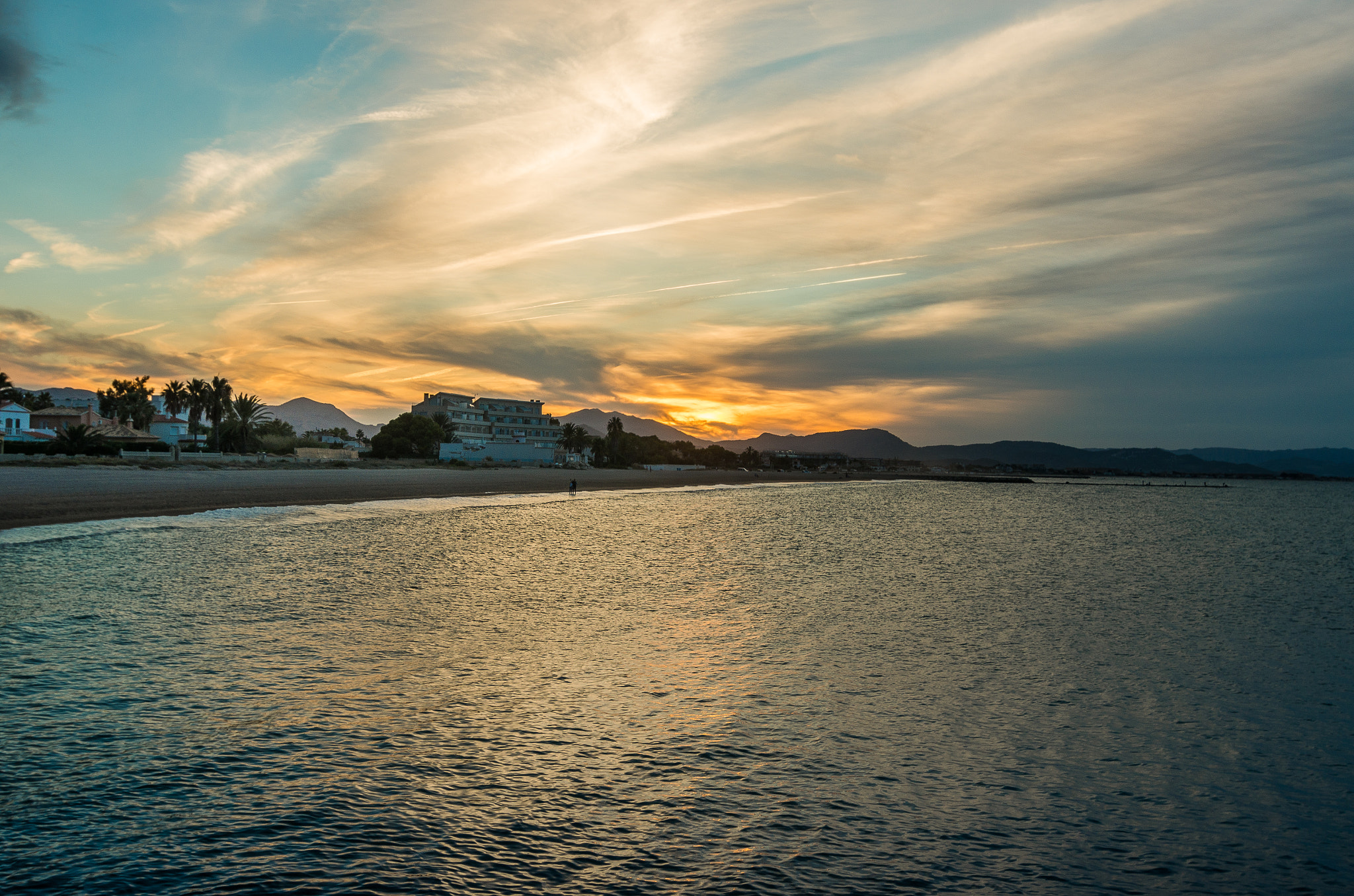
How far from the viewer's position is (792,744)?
35.6 feet

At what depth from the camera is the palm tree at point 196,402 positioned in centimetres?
12450

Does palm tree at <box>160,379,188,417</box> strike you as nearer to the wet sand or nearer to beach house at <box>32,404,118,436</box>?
beach house at <box>32,404,118,436</box>

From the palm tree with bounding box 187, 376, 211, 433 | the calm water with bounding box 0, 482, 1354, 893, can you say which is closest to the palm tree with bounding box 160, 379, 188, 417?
the palm tree with bounding box 187, 376, 211, 433

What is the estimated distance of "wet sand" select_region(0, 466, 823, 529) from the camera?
4097 centimetres

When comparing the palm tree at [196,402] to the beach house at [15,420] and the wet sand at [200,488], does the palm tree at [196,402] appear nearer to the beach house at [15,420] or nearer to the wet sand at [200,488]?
the beach house at [15,420]

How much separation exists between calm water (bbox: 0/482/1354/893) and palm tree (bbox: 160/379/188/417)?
122146 millimetres

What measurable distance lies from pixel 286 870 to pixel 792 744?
6.55 meters

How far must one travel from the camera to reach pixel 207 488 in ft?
193

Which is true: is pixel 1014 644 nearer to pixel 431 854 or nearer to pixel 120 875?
pixel 431 854

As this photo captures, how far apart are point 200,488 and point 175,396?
297 feet

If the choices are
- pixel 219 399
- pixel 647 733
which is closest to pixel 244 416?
pixel 219 399

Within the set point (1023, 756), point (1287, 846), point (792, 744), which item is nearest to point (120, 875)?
point (792, 744)

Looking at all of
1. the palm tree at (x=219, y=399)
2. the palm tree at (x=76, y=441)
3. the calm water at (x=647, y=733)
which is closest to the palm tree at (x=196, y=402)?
the palm tree at (x=219, y=399)

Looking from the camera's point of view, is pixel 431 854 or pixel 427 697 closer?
pixel 431 854
